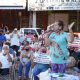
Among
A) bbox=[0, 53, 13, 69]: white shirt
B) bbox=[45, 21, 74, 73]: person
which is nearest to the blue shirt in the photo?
bbox=[45, 21, 74, 73]: person

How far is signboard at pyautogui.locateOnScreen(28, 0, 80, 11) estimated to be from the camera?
113 ft

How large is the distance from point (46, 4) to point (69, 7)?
6.59ft

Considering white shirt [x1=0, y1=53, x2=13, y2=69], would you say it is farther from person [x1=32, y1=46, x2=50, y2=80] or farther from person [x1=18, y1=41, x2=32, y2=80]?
person [x1=32, y1=46, x2=50, y2=80]

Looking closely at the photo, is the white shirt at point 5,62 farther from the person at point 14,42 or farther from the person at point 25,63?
the person at point 14,42

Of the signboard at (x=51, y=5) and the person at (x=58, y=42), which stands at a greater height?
the signboard at (x=51, y=5)

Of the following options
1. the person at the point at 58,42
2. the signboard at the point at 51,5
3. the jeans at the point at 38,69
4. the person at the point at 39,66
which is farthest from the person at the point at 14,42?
the signboard at the point at 51,5

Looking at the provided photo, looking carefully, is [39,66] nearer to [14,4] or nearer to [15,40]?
[15,40]

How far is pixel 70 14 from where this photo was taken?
38562 millimetres

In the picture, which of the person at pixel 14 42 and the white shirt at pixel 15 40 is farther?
the white shirt at pixel 15 40

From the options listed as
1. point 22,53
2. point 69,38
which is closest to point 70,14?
point 22,53

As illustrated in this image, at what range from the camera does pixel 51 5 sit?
34500 millimetres

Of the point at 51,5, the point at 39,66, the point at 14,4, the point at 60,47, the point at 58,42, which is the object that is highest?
the point at 14,4

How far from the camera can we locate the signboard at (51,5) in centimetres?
3441

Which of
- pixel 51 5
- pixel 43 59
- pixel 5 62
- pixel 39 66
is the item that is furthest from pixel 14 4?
pixel 39 66
